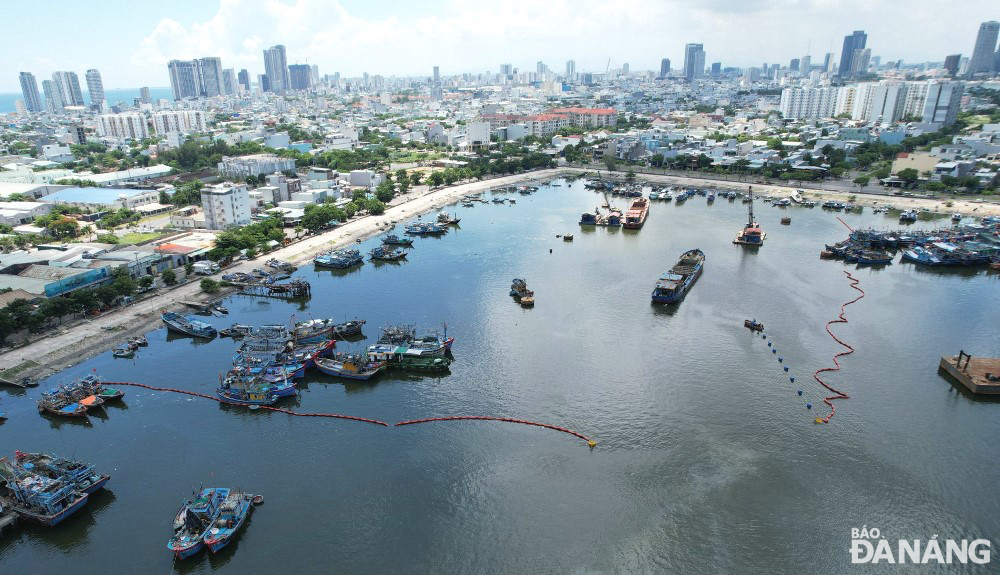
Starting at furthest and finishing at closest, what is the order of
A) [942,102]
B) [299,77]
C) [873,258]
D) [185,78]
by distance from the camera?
[299,77], [185,78], [942,102], [873,258]

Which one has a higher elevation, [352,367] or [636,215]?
[636,215]

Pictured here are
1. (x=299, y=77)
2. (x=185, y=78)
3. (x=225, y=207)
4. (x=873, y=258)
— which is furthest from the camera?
(x=299, y=77)

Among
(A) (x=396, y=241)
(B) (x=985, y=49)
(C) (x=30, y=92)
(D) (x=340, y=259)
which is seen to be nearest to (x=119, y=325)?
(D) (x=340, y=259)

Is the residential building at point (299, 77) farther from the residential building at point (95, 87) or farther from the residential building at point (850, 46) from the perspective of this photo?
the residential building at point (850, 46)

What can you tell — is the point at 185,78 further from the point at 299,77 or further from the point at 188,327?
the point at 188,327

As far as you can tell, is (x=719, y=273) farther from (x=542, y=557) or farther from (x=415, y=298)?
(x=542, y=557)

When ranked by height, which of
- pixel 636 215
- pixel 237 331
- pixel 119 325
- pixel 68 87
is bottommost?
pixel 237 331

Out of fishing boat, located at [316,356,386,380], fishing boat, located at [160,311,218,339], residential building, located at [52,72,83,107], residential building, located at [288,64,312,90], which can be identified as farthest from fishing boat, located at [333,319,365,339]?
residential building, located at [288,64,312,90]
